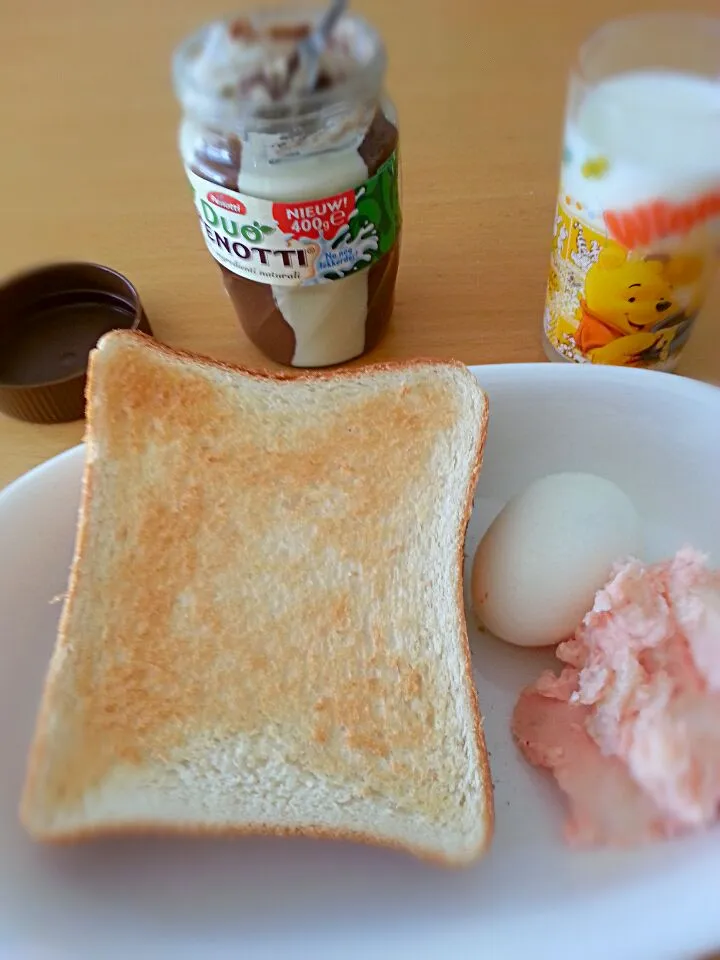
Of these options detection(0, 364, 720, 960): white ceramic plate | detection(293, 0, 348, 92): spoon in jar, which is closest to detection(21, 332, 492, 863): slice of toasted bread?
detection(0, 364, 720, 960): white ceramic plate

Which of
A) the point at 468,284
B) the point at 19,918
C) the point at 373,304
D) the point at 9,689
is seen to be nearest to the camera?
the point at 19,918

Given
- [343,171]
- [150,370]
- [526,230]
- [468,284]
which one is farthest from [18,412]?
[526,230]

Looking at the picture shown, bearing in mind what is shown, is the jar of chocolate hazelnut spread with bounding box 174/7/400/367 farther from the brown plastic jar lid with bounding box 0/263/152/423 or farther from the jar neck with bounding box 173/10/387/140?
the brown plastic jar lid with bounding box 0/263/152/423

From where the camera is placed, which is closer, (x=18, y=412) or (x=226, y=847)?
(x=226, y=847)

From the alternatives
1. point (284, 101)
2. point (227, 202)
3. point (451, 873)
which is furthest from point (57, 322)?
point (451, 873)

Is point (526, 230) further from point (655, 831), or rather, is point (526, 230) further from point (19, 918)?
point (19, 918)

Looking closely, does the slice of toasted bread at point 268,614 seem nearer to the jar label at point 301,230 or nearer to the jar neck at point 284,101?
the jar label at point 301,230
